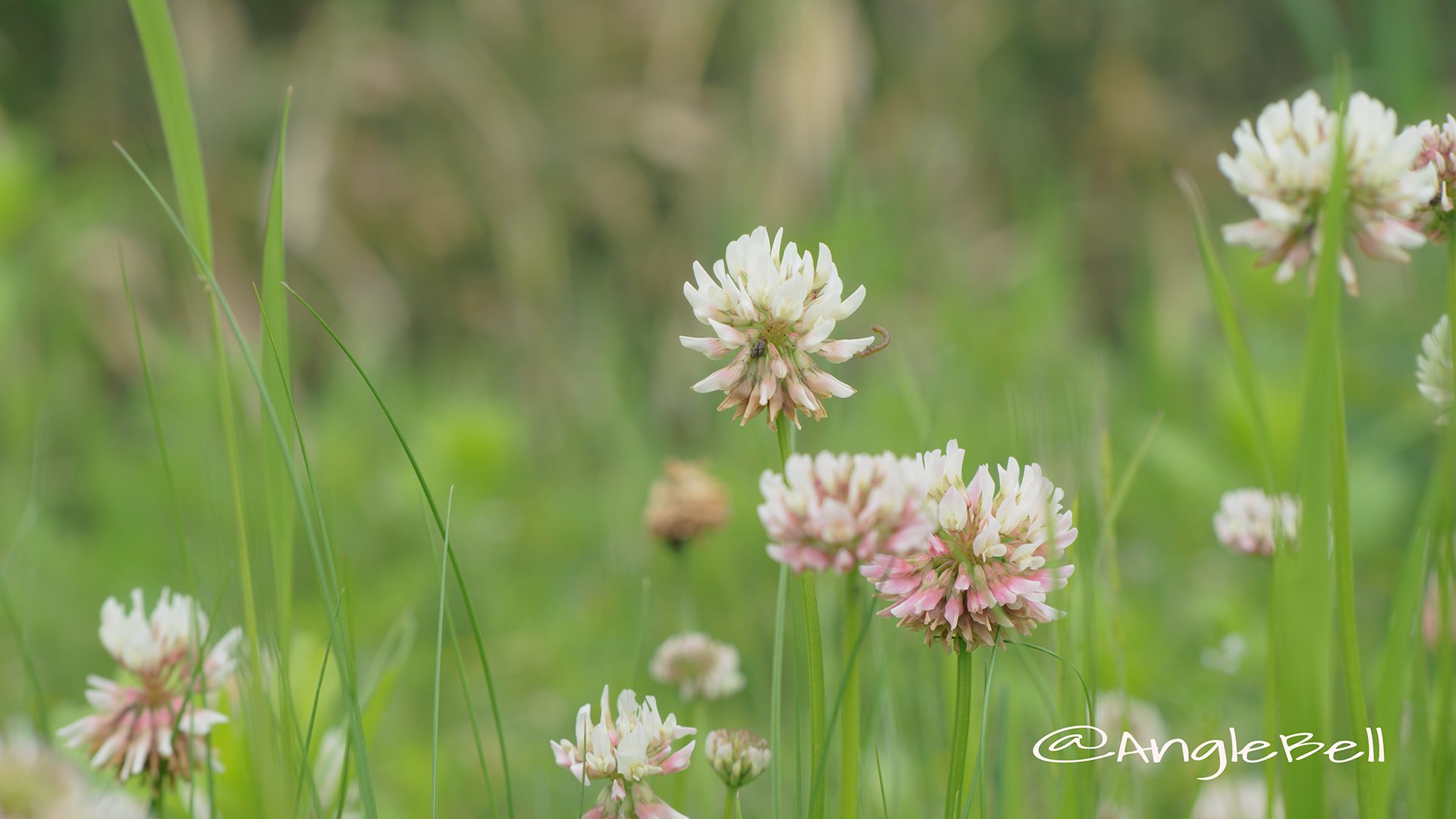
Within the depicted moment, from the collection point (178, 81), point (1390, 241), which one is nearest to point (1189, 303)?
point (1390, 241)

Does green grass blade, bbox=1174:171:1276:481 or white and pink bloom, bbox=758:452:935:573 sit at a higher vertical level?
green grass blade, bbox=1174:171:1276:481

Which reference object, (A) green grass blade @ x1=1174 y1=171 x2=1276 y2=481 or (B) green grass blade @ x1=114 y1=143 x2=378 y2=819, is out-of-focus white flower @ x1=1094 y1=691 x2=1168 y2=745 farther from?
(B) green grass blade @ x1=114 y1=143 x2=378 y2=819

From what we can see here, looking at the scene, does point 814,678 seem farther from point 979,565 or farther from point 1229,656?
point 1229,656

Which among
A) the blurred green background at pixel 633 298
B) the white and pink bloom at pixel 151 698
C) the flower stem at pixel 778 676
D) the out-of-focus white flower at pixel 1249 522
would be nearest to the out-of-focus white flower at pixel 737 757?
the flower stem at pixel 778 676

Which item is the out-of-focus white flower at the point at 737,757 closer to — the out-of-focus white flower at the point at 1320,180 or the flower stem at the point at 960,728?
the flower stem at the point at 960,728

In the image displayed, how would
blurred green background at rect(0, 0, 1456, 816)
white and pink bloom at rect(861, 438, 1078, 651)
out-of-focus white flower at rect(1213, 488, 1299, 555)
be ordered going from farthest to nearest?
blurred green background at rect(0, 0, 1456, 816) → out-of-focus white flower at rect(1213, 488, 1299, 555) → white and pink bloom at rect(861, 438, 1078, 651)

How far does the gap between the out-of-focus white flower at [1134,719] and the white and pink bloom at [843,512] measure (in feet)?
1.53

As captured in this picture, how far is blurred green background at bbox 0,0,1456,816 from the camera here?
50.6 inches

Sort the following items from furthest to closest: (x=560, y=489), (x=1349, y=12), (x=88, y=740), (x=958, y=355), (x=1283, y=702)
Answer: (x=1349, y=12) → (x=560, y=489) → (x=958, y=355) → (x=88, y=740) → (x=1283, y=702)

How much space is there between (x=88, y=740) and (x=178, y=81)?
1.21ft

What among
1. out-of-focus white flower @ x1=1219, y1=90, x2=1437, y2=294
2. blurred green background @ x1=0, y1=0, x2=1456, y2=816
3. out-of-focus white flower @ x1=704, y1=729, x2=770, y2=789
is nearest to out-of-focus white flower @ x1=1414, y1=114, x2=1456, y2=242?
out-of-focus white flower @ x1=1219, y1=90, x2=1437, y2=294

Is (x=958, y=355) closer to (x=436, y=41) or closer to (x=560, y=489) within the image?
(x=560, y=489)

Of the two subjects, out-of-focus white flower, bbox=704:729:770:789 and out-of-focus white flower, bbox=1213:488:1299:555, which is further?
out-of-focus white flower, bbox=1213:488:1299:555

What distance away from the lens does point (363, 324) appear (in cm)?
269
